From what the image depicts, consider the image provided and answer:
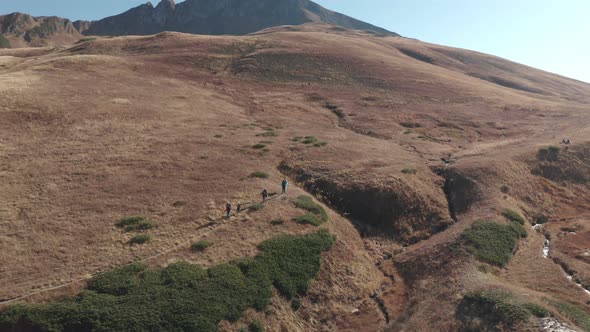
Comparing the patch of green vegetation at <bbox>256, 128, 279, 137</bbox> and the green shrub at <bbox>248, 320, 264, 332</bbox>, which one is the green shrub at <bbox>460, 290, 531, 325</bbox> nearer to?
the green shrub at <bbox>248, 320, 264, 332</bbox>

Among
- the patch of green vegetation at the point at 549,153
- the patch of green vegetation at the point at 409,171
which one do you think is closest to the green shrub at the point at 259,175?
the patch of green vegetation at the point at 409,171

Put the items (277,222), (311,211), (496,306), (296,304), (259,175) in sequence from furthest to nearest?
1. (259,175)
2. (311,211)
3. (277,222)
4. (296,304)
5. (496,306)

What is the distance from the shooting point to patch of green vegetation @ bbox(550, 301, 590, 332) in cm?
2445

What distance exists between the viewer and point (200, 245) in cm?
3088

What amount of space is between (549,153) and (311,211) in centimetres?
4068

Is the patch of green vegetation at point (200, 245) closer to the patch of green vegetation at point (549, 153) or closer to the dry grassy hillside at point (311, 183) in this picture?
the dry grassy hillside at point (311, 183)

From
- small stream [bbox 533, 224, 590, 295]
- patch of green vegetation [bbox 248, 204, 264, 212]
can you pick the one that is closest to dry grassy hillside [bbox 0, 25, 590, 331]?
small stream [bbox 533, 224, 590, 295]

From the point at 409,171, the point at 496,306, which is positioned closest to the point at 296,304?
the point at 496,306

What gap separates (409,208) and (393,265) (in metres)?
9.56

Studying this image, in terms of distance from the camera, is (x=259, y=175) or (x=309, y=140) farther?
(x=309, y=140)

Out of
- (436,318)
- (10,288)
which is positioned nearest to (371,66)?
(436,318)

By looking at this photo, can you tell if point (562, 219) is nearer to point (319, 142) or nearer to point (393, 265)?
point (393, 265)

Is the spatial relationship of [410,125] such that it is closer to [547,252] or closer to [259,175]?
[259,175]

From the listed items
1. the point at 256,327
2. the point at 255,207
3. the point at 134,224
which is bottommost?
the point at 256,327
